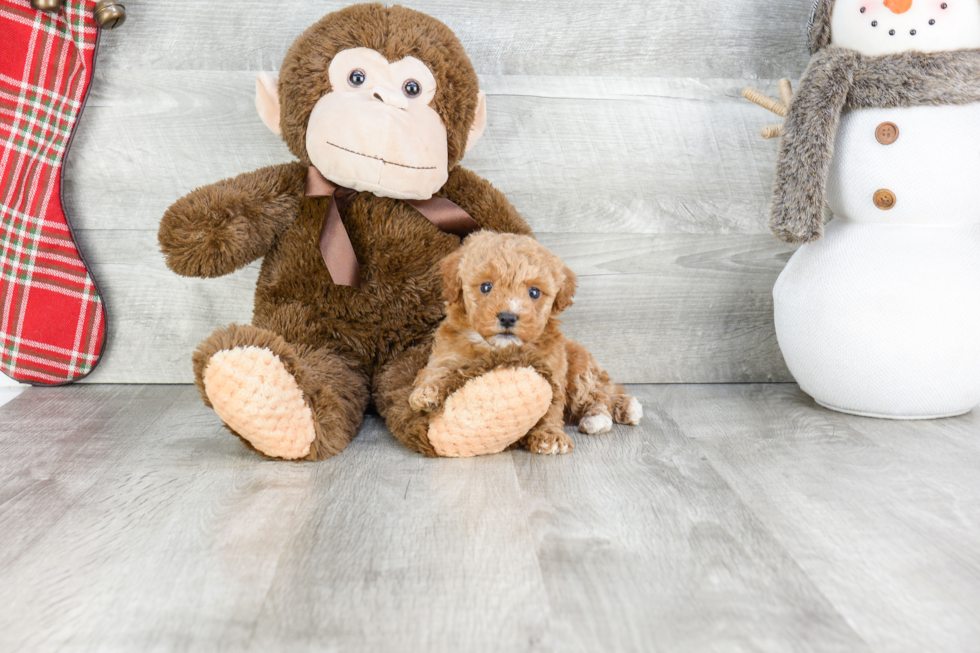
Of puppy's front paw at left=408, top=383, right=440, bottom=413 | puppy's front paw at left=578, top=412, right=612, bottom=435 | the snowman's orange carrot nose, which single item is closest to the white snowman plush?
the snowman's orange carrot nose

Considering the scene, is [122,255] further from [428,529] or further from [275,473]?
[428,529]

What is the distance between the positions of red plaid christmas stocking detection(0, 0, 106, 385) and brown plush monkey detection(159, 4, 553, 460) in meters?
0.34

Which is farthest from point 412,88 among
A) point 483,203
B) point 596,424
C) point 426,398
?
point 596,424

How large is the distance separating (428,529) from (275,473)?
0.24 m

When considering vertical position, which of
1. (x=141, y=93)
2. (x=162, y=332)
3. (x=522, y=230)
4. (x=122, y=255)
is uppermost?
(x=141, y=93)

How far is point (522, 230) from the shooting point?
1114 mm

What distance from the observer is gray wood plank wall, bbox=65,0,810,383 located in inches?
48.7

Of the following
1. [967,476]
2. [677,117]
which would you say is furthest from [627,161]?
[967,476]

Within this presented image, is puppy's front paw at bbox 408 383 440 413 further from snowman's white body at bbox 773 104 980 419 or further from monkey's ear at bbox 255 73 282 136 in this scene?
snowman's white body at bbox 773 104 980 419

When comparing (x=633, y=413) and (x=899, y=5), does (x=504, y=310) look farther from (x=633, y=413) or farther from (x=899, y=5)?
(x=899, y=5)

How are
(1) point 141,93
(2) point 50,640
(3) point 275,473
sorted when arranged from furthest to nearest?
(1) point 141,93, (3) point 275,473, (2) point 50,640

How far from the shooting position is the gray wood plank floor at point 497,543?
1.99 feet

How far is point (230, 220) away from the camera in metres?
1.01

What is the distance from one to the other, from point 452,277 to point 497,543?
0.36m
